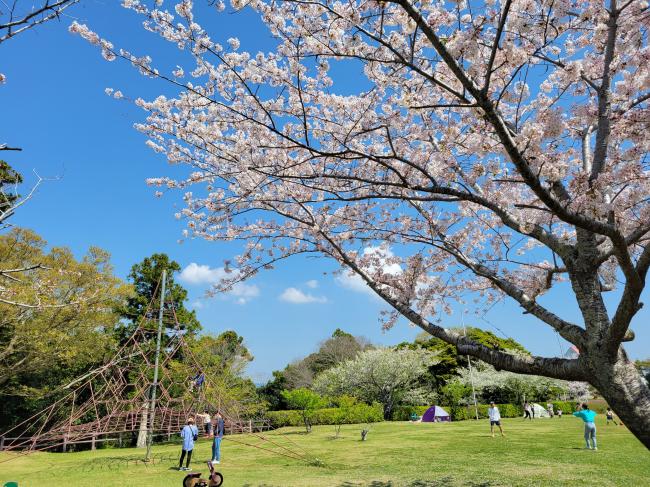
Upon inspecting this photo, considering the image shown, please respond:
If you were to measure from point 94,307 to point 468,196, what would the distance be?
666 inches

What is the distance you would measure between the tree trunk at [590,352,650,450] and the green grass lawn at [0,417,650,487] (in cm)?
480

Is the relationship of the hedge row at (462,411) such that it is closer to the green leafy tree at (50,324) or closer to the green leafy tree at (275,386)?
the green leafy tree at (275,386)

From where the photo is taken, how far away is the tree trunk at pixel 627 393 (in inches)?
126

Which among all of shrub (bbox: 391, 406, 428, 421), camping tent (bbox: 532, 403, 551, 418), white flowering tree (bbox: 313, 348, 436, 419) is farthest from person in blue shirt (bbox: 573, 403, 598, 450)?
camping tent (bbox: 532, 403, 551, 418)

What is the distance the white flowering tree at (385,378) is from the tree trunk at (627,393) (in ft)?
76.7

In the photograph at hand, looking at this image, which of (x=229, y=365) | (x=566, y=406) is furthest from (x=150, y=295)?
(x=566, y=406)

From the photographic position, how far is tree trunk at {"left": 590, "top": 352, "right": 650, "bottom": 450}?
10.5ft

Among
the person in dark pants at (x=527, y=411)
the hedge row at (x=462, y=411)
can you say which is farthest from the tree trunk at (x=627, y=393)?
the hedge row at (x=462, y=411)

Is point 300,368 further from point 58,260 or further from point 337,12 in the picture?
point 337,12

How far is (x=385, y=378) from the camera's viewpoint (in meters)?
26.2

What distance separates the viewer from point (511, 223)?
393 cm

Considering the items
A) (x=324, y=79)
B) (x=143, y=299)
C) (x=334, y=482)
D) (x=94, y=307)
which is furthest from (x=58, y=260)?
(x=324, y=79)

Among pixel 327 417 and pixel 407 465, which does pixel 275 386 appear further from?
pixel 407 465

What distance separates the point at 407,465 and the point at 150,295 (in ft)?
56.2
